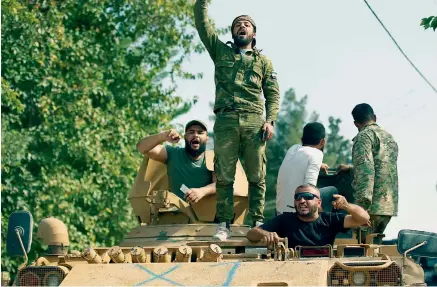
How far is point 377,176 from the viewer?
14.2 meters

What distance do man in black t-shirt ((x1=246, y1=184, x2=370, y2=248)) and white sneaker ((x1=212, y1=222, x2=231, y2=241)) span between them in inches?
33.0

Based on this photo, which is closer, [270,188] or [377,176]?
[377,176]

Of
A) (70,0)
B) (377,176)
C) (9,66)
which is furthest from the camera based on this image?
(70,0)

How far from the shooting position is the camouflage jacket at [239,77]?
47.3 ft

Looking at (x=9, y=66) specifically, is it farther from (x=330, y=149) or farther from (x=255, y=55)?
(x=330, y=149)

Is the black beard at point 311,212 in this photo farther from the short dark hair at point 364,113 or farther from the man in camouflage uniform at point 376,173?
the short dark hair at point 364,113

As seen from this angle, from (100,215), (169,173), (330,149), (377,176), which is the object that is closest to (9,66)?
(100,215)

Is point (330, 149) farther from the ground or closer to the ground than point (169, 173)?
farther from the ground

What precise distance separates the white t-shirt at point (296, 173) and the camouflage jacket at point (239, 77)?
520mm

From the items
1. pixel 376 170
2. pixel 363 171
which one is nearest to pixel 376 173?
pixel 376 170

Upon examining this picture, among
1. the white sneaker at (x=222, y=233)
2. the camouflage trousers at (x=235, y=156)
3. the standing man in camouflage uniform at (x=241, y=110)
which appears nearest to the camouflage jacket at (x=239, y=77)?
A: the standing man in camouflage uniform at (x=241, y=110)

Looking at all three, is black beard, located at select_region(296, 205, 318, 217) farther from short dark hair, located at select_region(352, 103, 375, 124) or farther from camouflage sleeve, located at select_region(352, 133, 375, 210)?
short dark hair, located at select_region(352, 103, 375, 124)

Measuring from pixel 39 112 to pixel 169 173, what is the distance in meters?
13.6

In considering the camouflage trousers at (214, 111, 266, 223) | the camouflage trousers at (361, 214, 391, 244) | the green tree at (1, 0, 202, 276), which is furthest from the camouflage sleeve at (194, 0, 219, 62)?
the green tree at (1, 0, 202, 276)
